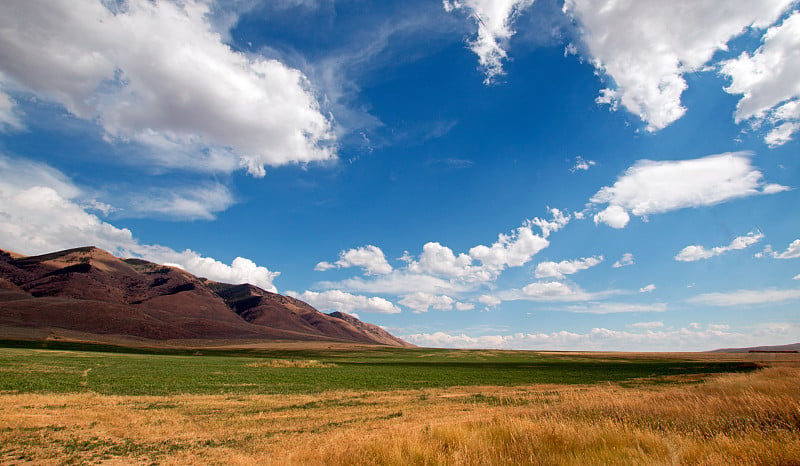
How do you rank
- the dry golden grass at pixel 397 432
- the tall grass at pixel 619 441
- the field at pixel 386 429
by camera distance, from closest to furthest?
the tall grass at pixel 619 441 < the dry golden grass at pixel 397 432 < the field at pixel 386 429

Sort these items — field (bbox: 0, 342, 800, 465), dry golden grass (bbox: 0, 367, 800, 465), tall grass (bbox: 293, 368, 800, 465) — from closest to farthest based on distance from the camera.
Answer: tall grass (bbox: 293, 368, 800, 465), dry golden grass (bbox: 0, 367, 800, 465), field (bbox: 0, 342, 800, 465)

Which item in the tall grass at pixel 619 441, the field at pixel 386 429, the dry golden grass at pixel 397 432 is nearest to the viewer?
the tall grass at pixel 619 441

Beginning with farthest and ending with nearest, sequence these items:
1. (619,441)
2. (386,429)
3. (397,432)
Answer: (386,429), (397,432), (619,441)

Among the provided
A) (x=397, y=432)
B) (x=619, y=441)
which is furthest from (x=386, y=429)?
(x=619, y=441)

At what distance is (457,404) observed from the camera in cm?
2623

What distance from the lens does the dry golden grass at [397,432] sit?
10141 millimetres

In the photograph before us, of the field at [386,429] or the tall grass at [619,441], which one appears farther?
the field at [386,429]

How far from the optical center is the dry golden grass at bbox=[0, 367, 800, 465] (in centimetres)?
1014

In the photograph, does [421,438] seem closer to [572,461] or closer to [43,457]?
[572,461]

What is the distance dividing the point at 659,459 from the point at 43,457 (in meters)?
18.4

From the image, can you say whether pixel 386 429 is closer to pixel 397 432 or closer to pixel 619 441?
pixel 397 432

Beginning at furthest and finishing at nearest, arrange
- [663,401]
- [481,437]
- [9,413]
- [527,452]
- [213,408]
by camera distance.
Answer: [213,408]
[9,413]
[663,401]
[481,437]
[527,452]

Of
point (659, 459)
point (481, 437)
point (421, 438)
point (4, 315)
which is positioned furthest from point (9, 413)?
point (4, 315)

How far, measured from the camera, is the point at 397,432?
14344mm
